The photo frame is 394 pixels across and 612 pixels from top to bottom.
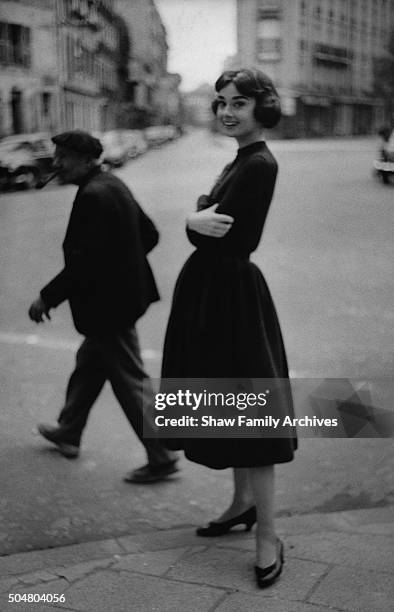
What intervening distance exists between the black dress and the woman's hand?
31 millimetres

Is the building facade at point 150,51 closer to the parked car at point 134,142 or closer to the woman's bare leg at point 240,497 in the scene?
the woman's bare leg at point 240,497

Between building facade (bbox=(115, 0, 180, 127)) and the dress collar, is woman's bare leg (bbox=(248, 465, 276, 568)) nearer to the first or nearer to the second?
the dress collar

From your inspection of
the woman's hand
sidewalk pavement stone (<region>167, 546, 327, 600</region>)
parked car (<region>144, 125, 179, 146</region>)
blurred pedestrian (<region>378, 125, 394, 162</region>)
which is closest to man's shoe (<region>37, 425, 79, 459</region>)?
sidewalk pavement stone (<region>167, 546, 327, 600</region>)

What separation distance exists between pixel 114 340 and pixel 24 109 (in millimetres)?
17514

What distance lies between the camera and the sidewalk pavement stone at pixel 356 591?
2.42m

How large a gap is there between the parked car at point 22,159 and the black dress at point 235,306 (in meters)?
17.1

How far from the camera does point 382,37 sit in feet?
16.2

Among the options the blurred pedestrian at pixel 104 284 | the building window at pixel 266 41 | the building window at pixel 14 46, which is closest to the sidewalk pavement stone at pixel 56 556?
the blurred pedestrian at pixel 104 284

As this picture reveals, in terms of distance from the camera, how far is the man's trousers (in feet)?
11.8

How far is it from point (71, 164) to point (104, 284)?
1.75ft

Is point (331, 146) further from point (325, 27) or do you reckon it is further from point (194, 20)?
point (194, 20)

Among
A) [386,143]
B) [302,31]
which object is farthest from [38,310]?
[386,143]

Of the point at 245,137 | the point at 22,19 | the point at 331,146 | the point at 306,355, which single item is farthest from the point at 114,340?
the point at 331,146

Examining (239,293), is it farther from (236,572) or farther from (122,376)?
(122,376)
